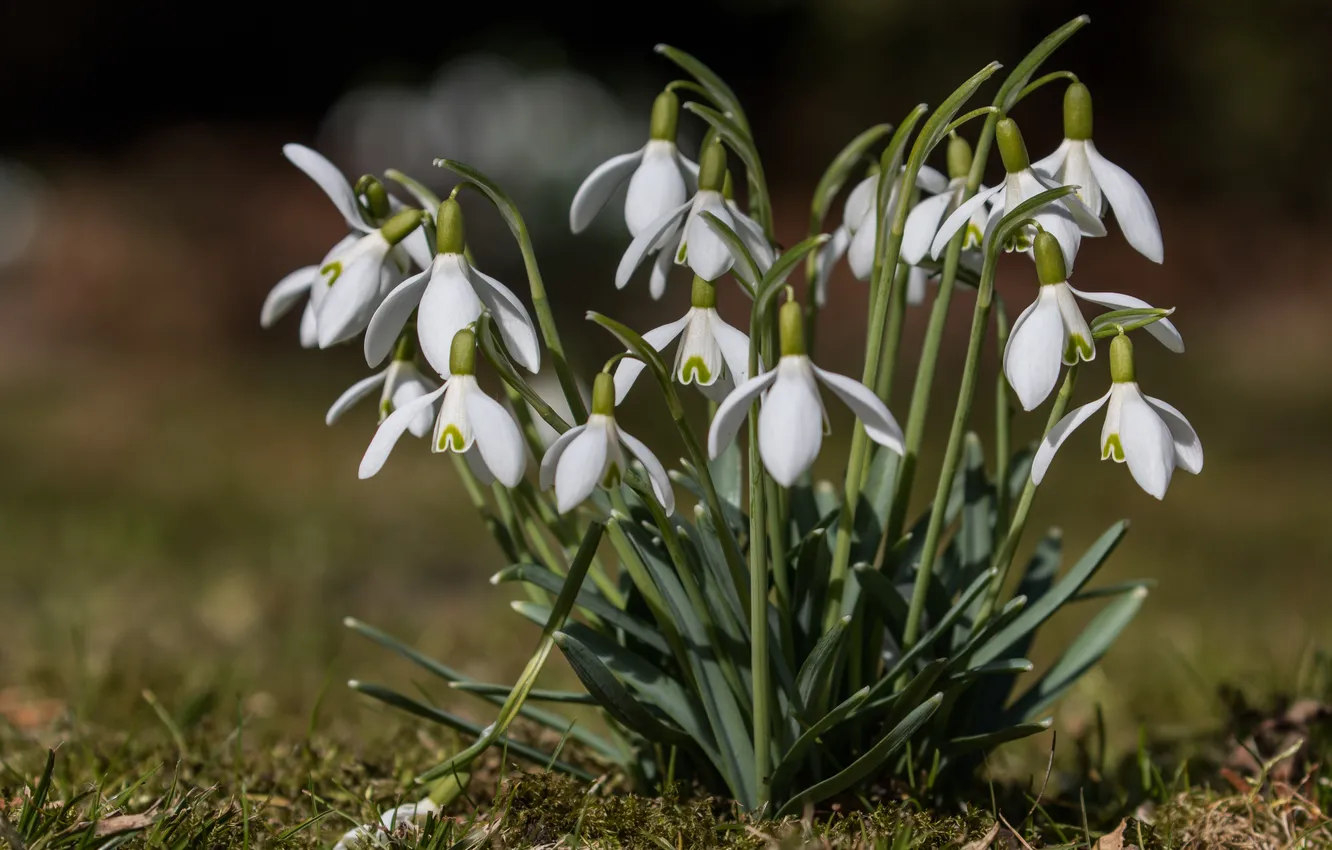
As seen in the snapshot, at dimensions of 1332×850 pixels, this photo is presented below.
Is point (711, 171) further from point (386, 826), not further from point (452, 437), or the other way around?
point (386, 826)

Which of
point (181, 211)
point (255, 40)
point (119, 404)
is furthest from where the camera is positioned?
point (255, 40)

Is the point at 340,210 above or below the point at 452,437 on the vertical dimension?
above

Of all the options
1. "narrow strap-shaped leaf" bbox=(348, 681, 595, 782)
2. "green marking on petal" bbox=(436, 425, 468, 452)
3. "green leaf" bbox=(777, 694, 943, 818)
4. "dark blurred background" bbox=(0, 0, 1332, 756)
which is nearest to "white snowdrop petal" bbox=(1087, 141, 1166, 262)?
"green leaf" bbox=(777, 694, 943, 818)

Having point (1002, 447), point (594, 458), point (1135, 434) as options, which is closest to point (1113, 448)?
point (1135, 434)

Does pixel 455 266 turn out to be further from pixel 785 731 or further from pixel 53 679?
pixel 53 679

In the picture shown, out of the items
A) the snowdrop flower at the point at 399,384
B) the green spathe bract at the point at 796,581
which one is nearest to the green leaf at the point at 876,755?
the green spathe bract at the point at 796,581

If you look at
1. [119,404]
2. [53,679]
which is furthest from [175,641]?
[119,404]

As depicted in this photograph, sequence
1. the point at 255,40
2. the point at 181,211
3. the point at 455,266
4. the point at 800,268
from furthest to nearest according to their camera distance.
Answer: the point at 255,40 < the point at 181,211 < the point at 800,268 < the point at 455,266

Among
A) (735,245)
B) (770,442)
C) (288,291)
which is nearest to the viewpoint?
(770,442)
